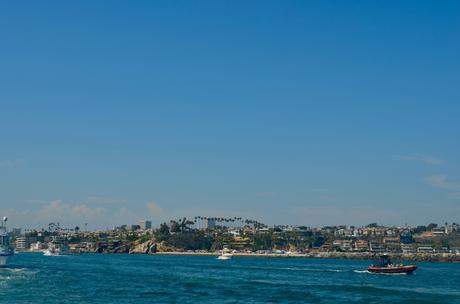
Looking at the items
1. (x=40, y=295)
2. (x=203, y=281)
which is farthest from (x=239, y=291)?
(x=40, y=295)

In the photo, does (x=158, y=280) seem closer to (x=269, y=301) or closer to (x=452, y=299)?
(x=269, y=301)

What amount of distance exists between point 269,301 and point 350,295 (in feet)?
40.3

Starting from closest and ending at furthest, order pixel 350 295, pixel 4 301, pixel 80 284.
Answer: pixel 4 301 → pixel 350 295 → pixel 80 284

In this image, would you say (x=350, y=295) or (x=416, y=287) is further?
(x=416, y=287)

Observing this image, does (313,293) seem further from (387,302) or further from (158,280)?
(158,280)

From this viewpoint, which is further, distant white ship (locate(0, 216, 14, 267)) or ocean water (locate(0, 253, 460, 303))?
distant white ship (locate(0, 216, 14, 267))

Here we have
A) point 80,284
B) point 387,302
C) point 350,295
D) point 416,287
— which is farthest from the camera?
point 416,287

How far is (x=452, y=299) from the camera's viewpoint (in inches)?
2813

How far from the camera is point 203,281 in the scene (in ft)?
293

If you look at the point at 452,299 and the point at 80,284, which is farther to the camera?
the point at 80,284

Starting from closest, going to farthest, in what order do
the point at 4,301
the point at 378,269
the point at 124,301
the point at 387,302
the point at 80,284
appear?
the point at 4,301 → the point at 124,301 → the point at 387,302 → the point at 80,284 → the point at 378,269

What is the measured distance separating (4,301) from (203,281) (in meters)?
34.7

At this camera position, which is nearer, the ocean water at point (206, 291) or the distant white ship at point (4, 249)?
the ocean water at point (206, 291)

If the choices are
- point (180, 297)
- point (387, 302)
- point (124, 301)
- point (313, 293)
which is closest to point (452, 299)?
point (387, 302)
